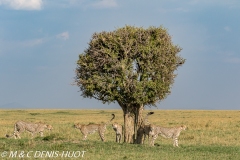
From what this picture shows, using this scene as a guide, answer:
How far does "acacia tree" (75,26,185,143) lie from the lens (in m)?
21.6

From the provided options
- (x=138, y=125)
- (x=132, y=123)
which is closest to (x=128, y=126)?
(x=132, y=123)

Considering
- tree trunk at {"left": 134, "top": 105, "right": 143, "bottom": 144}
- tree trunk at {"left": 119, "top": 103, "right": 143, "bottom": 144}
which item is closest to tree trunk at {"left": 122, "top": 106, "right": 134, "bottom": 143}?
tree trunk at {"left": 119, "top": 103, "right": 143, "bottom": 144}

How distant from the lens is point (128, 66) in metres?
21.8

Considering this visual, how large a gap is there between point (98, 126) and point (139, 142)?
8.83 ft

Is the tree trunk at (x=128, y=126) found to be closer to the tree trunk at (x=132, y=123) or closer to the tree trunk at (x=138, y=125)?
the tree trunk at (x=132, y=123)

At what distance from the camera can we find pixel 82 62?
22.3 m

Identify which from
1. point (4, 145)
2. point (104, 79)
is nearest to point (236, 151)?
point (104, 79)

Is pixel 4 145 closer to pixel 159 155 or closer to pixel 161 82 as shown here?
pixel 159 155

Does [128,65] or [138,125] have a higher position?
[128,65]

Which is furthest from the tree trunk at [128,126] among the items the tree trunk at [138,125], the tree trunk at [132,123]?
the tree trunk at [138,125]

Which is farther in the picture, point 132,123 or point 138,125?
point 132,123

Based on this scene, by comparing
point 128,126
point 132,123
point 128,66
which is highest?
point 128,66

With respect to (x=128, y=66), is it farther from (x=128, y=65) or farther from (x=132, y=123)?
(x=132, y=123)

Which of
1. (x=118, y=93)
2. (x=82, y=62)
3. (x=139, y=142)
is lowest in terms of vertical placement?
(x=139, y=142)
